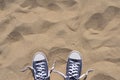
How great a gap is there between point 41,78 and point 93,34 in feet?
2.13

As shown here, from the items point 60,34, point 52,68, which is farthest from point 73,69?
point 60,34

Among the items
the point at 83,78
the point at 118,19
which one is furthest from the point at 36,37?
the point at 118,19

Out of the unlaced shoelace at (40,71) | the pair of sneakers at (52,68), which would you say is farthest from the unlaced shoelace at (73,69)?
the unlaced shoelace at (40,71)

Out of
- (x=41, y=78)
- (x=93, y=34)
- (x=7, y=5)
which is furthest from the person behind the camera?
(x=7, y=5)

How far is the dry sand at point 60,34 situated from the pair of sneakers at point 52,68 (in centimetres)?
5

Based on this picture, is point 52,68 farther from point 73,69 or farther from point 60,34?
point 60,34

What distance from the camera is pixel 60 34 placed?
274 centimetres

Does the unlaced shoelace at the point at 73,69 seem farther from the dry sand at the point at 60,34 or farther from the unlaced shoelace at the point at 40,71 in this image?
the unlaced shoelace at the point at 40,71

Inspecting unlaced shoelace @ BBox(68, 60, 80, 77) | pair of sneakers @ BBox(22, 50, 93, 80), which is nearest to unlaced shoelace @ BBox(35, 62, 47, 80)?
pair of sneakers @ BBox(22, 50, 93, 80)

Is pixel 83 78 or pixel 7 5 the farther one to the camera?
pixel 7 5

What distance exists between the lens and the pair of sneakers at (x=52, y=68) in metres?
2.54

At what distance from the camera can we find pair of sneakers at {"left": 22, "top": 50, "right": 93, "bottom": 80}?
254cm

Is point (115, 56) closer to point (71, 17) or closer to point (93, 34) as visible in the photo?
point (93, 34)

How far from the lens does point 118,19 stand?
2.77 m
